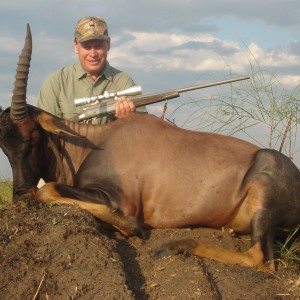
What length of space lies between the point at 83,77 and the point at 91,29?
71 cm

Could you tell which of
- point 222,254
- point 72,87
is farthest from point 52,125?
point 72,87

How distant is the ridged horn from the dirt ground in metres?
1.11

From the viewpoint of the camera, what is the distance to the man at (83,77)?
839 centimetres

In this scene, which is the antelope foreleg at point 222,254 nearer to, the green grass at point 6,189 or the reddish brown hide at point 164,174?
the reddish brown hide at point 164,174

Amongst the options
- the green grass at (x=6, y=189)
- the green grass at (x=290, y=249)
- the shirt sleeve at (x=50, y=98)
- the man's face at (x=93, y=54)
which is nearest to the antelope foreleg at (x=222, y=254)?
the green grass at (x=290, y=249)

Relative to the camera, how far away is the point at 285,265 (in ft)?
20.0

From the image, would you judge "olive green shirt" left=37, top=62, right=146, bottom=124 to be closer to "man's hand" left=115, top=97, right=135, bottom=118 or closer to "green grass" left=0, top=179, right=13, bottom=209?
"man's hand" left=115, top=97, right=135, bottom=118

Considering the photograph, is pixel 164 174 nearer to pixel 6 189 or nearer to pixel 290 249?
pixel 290 249

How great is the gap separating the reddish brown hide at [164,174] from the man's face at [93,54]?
2077 millimetres

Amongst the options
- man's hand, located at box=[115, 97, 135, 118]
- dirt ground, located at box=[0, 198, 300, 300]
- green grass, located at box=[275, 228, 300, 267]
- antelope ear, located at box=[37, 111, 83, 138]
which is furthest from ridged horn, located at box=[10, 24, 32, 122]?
green grass, located at box=[275, 228, 300, 267]

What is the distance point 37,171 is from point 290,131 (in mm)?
3814

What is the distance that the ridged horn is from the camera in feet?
20.3

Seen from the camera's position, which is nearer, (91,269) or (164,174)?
(91,269)

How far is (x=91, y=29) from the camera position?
27.5ft
